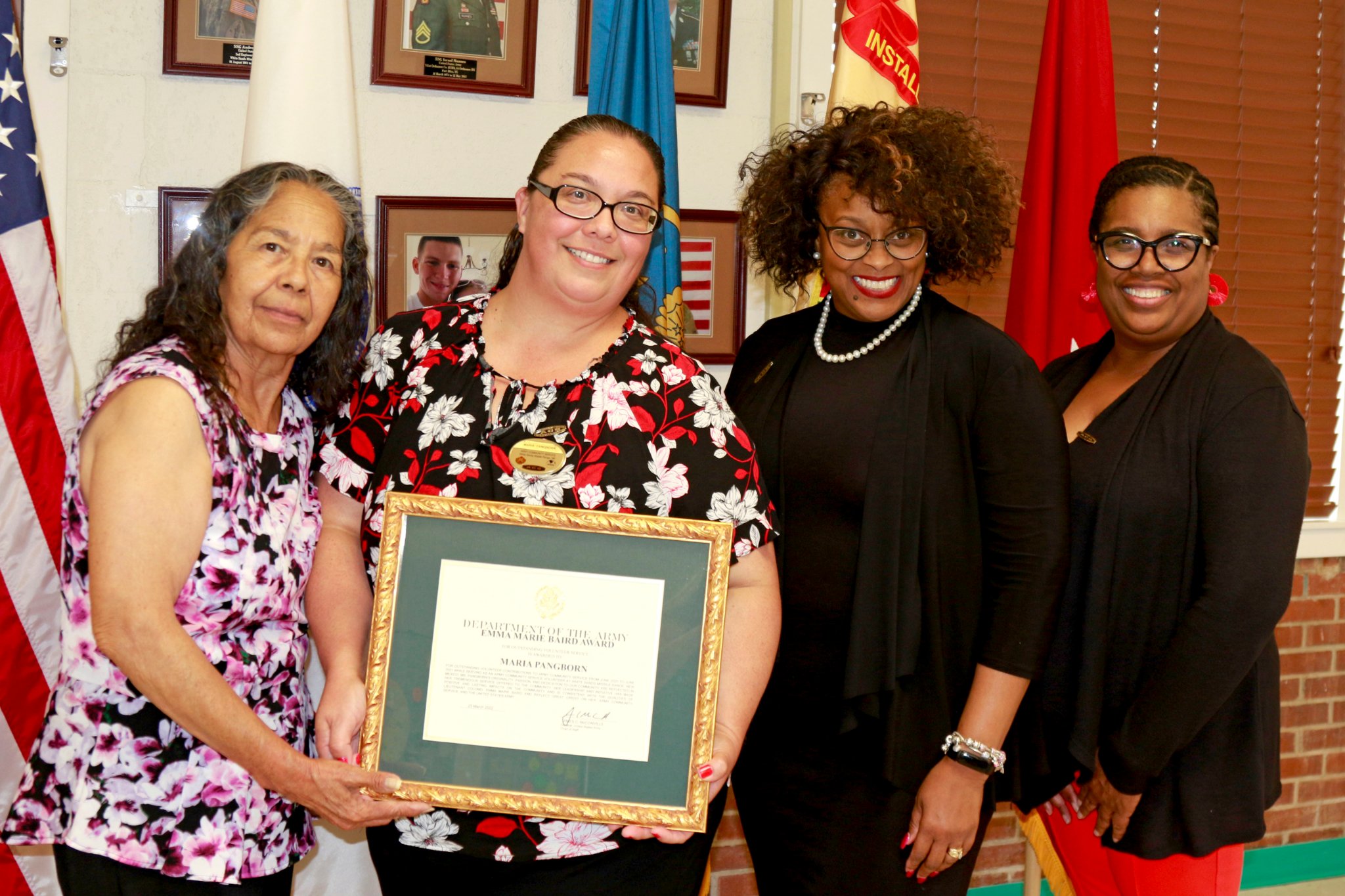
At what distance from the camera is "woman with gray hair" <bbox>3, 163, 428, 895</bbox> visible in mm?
1536

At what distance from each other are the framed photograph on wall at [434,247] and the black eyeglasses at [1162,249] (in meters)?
1.79

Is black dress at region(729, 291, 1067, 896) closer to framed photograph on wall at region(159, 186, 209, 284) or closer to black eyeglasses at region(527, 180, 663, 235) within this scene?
black eyeglasses at region(527, 180, 663, 235)

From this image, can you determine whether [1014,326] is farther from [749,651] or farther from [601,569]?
[601,569]

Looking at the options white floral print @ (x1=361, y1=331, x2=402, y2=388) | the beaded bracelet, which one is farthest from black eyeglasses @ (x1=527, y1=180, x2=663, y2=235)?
the beaded bracelet

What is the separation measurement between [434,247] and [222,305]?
148 centimetres

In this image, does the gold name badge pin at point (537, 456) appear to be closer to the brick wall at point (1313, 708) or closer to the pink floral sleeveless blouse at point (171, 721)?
the pink floral sleeveless blouse at point (171, 721)

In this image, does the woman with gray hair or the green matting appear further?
the green matting

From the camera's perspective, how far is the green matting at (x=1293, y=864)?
411cm

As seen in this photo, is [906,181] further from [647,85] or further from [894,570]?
[647,85]

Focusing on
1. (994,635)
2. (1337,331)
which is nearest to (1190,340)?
(994,635)


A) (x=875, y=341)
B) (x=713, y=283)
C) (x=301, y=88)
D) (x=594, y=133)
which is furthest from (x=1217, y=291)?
(x=301, y=88)

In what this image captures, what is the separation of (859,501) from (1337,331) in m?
3.42

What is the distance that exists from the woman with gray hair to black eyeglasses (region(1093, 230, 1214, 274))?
164 cm

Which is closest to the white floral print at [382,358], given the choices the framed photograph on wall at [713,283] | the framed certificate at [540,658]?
the framed certificate at [540,658]
